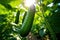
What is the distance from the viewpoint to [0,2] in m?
1.32

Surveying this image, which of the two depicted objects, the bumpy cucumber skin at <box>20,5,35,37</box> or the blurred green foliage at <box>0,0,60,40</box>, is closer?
the bumpy cucumber skin at <box>20,5,35,37</box>

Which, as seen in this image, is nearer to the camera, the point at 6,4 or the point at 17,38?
the point at 6,4

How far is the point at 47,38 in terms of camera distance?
180cm

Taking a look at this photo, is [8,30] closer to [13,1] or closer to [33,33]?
[33,33]

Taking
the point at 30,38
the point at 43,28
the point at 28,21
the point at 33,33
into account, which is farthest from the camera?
the point at 33,33

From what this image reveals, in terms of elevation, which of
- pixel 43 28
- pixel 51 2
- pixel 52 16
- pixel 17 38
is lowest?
pixel 17 38

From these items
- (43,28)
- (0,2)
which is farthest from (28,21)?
(43,28)

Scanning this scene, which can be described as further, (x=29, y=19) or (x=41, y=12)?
(x=41, y=12)

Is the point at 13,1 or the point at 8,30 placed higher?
the point at 13,1

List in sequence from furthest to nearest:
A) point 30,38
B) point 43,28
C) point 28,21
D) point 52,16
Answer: point 30,38
point 43,28
point 52,16
point 28,21

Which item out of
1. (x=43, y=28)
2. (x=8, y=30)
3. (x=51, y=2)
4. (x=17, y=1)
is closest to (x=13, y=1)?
(x=17, y=1)

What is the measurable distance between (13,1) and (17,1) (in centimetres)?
3

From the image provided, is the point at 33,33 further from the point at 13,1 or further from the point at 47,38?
the point at 13,1

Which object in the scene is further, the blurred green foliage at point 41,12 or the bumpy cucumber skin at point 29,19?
the blurred green foliage at point 41,12
